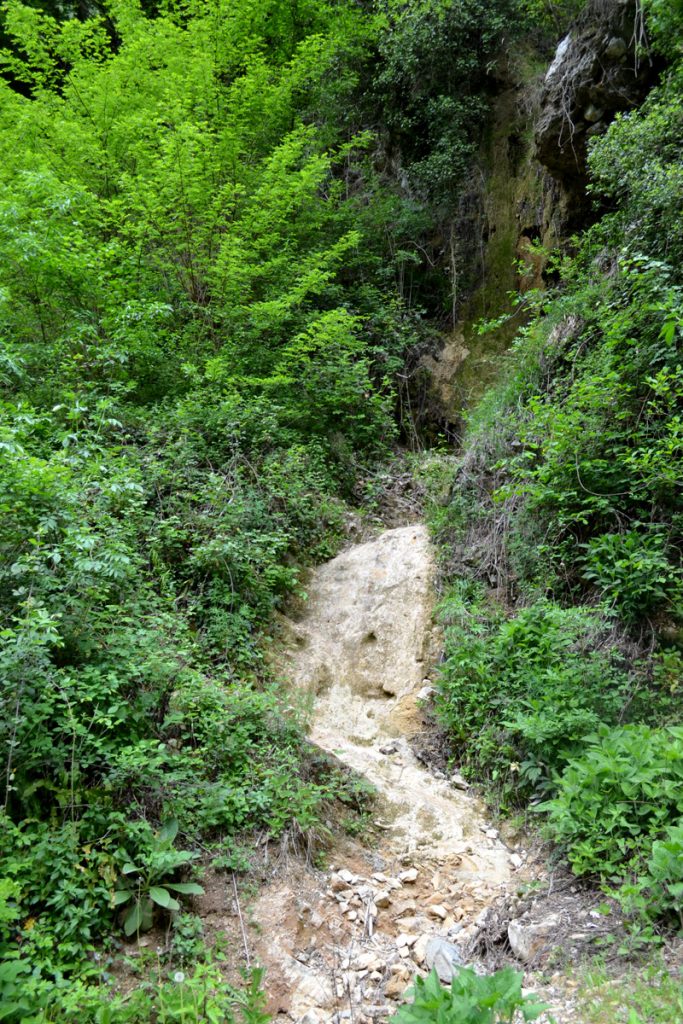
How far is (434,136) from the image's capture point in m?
12.0

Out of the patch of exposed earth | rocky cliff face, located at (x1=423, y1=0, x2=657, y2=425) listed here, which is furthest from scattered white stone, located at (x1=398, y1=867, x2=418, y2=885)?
rocky cliff face, located at (x1=423, y1=0, x2=657, y2=425)

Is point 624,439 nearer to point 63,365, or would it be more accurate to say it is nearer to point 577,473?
point 577,473

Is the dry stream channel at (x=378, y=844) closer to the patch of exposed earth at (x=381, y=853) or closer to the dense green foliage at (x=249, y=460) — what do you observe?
the patch of exposed earth at (x=381, y=853)

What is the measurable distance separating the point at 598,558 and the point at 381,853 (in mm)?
2747

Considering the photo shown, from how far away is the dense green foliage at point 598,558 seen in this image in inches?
151

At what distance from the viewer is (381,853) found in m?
4.55

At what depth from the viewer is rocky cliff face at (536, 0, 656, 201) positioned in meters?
7.79

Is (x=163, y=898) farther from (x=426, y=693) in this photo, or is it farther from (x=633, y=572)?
(x=633, y=572)

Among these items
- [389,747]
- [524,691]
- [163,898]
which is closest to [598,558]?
[524,691]

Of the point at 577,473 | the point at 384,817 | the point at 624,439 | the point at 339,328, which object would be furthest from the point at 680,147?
the point at 384,817

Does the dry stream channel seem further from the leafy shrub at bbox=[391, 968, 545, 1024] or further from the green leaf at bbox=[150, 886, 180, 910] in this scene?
the leafy shrub at bbox=[391, 968, 545, 1024]

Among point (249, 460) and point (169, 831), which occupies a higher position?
point (249, 460)

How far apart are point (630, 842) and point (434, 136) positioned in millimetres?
11850

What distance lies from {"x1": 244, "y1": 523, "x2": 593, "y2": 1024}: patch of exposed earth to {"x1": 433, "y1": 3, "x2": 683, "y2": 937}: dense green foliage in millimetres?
387
